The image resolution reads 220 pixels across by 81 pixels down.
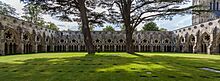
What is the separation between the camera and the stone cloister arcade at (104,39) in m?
38.0

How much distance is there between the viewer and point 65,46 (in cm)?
6184

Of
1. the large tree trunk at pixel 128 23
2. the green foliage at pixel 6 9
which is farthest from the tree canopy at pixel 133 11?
the green foliage at pixel 6 9

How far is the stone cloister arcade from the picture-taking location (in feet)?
125

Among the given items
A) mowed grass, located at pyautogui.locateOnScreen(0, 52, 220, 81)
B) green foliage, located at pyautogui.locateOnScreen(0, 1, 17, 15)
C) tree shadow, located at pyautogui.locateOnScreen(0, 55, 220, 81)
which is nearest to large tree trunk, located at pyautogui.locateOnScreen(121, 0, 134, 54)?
mowed grass, located at pyautogui.locateOnScreen(0, 52, 220, 81)

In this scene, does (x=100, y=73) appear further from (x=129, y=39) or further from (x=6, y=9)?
(x=6, y=9)

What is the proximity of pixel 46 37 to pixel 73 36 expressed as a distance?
944cm

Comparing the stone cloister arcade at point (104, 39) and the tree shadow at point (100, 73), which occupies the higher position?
the stone cloister arcade at point (104, 39)

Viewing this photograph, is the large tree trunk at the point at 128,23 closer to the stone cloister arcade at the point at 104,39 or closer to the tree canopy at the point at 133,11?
the tree canopy at the point at 133,11

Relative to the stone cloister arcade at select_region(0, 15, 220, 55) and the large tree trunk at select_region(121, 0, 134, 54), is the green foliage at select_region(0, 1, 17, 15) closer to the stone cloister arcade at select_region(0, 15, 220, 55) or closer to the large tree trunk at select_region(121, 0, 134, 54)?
the stone cloister arcade at select_region(0, 15, 220, 55)

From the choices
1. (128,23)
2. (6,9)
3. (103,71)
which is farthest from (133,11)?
(6,9)

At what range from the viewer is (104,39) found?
63000mm

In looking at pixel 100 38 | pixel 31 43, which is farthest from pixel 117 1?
pixel 100 38

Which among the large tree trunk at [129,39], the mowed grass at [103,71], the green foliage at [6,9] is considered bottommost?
the mowed grass at [103,71]

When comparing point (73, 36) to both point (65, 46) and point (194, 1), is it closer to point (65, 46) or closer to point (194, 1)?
point (65, 46)
